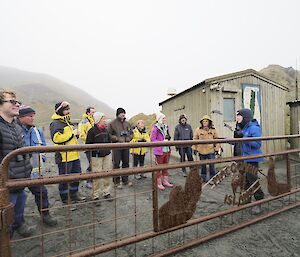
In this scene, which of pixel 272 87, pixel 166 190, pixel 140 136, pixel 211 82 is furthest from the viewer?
pixel 272 87

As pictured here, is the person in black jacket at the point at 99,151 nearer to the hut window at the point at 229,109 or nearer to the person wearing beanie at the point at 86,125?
the person wearing beanie at the point at 86,125

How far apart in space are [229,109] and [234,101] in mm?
450

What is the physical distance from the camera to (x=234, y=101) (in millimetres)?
8734

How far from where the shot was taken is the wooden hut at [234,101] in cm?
831

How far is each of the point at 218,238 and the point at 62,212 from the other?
256 centimetres

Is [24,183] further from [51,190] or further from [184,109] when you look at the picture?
[184,109]

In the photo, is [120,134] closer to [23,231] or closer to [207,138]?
[207,138]

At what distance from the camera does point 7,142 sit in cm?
252

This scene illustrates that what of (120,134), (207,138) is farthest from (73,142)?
(207,138)

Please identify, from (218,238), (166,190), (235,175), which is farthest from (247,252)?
(166,190)

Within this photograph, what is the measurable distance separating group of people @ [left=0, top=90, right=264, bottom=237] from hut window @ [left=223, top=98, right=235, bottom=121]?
292 cm

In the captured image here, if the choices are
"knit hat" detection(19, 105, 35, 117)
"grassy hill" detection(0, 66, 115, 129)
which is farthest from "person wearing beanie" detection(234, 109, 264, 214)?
"grassy hill" detection(0, 66, 115, 129)

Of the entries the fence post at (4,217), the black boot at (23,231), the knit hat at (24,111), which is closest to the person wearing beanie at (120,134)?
the knit hat at (24,111)

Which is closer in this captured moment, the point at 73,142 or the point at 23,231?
the point at 23,231
